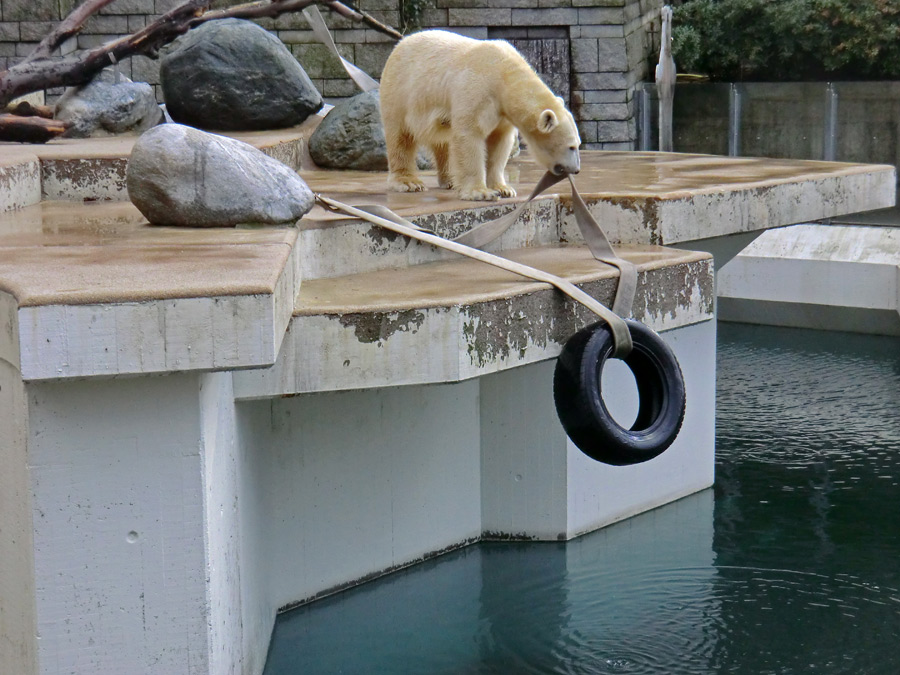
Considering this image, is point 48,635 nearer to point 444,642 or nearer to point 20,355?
point 20,355

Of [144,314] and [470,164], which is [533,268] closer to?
[470,164]

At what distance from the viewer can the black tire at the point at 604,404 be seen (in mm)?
3283

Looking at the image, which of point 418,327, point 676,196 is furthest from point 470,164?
point 418,327

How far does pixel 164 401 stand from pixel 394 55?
2.67 meters

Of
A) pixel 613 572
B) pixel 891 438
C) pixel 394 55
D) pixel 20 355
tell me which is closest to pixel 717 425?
pixel 891 438

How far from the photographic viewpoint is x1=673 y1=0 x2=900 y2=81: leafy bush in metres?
12.4

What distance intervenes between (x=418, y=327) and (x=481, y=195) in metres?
1.44

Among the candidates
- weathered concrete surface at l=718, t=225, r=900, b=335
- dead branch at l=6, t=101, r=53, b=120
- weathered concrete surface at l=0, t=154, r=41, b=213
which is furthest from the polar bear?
weathered concrete surface at l=718, t=225, r=900, b=335

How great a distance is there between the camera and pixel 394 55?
487cm

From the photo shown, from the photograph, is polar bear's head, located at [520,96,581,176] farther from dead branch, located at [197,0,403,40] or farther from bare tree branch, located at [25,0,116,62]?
bare tree branch, located at [25,0,116,62]

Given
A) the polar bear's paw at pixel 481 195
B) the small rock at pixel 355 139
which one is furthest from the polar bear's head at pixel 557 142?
the small rock at pixel 355 139

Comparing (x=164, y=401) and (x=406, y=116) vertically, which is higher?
(x=406, y=116)

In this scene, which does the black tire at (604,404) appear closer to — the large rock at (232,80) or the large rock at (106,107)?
the large rock at (232,80)

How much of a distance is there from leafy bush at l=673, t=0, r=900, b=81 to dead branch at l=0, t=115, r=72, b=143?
9255mm
